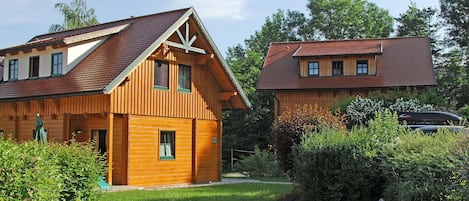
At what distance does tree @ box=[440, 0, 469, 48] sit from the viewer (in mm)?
43688

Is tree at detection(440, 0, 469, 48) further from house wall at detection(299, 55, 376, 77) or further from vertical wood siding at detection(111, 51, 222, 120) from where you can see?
vertical wood siding at detection(111, 51, 222, 120)

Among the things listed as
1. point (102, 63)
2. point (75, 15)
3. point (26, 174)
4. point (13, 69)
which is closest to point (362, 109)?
point (102, 63)

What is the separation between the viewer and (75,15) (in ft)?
140

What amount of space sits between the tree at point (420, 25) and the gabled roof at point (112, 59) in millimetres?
27092

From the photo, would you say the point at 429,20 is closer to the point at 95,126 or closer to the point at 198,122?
the point at 198,122

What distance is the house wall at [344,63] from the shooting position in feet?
110

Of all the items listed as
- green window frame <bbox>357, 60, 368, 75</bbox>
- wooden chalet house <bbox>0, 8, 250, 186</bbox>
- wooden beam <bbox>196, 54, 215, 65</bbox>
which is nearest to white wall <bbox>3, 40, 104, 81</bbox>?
wooden chalet house <bbox>0, 8, 250, 186</bbox>

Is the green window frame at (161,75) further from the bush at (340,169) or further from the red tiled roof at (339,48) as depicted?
the red tiled roof at (339,48)

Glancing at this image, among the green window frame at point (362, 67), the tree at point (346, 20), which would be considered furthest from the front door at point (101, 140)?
the tree at point (346, 20)

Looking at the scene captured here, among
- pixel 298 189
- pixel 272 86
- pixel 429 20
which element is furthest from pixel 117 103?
pixel 429 20

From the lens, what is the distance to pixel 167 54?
72.7 ft

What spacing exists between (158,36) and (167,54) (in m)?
1.22

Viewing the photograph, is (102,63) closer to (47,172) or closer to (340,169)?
(340,169)

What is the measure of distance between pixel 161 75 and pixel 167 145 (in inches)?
110
